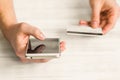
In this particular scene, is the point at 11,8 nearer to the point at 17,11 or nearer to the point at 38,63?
the point at 17,11

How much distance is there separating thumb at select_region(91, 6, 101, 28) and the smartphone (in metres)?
0.13

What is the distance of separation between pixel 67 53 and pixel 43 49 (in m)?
0.11

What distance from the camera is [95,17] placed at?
778 mm

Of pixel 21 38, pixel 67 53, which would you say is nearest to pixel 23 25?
pixel 21 38

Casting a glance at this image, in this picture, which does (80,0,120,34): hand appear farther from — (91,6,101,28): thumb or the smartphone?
the smartphone

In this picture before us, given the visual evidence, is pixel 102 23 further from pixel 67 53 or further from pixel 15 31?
pixel 15 31

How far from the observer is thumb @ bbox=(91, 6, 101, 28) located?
0.76 metres

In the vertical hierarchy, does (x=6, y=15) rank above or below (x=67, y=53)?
above

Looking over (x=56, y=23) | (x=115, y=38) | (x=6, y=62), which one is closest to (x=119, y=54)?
(x=115, y=38)

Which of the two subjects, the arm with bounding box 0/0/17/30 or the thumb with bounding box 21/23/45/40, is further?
the arm with bounding box 0/0/17/30

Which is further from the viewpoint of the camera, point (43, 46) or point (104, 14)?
point (104, 14)

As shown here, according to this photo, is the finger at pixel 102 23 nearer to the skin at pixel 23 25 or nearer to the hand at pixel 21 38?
the skin at pixel 23 25

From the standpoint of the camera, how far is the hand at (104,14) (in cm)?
78

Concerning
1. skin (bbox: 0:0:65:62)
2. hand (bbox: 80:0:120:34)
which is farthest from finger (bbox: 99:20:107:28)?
skin (bbox: 0:0:65:62)
